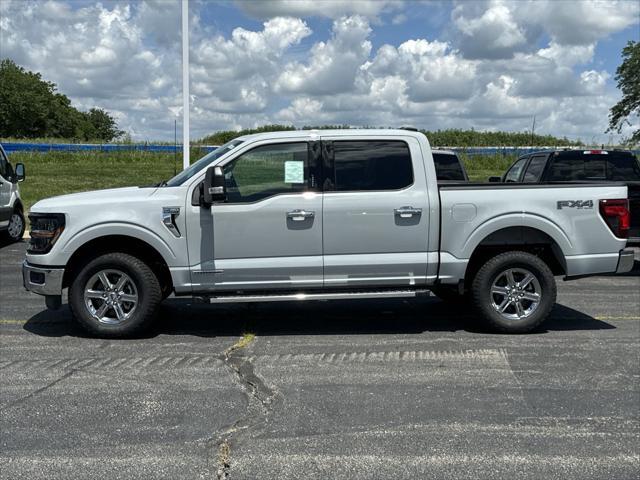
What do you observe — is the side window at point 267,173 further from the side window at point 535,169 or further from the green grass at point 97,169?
the green grass at point 97,169

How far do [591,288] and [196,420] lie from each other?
704cm

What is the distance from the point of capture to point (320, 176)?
261 inches

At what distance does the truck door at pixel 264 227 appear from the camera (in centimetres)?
649

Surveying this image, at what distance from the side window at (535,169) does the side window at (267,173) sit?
18.9ft

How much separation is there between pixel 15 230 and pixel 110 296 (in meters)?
8.53

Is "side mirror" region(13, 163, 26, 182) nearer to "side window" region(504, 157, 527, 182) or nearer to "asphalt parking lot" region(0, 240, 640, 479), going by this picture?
"asphalt parking lot" region(0, 240, 640, 479)

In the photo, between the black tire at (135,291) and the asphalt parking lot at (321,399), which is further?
the black tire at (135,291)

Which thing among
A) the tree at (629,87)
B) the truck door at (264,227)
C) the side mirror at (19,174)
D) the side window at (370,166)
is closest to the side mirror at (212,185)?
the truck door at (264,227)

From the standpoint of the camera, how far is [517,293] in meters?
6.91

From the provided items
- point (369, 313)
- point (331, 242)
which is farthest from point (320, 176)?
point (369, 313)

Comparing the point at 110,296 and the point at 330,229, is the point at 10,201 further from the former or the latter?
the point at 330,229

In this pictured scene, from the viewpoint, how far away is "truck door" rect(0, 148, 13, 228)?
13.0 metres

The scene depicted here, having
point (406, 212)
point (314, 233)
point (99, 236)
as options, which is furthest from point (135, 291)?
point (406, 212)

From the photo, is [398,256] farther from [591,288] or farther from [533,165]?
[533,165]
